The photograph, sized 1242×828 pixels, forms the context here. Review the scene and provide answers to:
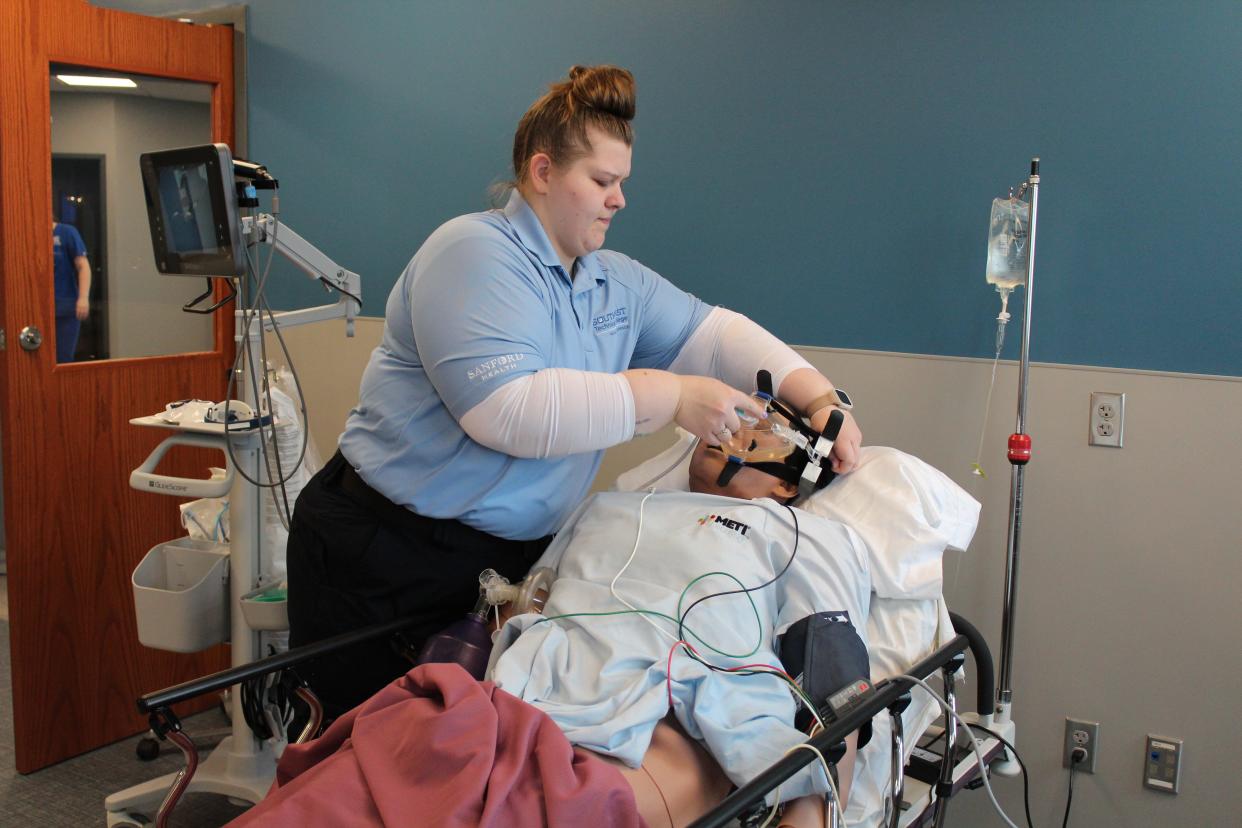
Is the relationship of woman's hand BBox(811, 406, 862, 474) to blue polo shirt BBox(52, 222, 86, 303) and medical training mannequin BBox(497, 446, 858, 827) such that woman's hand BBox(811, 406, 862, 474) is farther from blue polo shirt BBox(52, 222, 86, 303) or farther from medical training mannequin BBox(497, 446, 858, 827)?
blue polo shirt BBox(52, 222, 86, 303)

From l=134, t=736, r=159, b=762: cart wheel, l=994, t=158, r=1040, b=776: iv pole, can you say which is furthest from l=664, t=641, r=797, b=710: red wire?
l=134, t=736, r=159, b=762: cart wheel

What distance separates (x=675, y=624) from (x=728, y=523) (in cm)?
23

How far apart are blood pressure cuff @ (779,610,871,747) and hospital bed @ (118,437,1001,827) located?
0.05 meters

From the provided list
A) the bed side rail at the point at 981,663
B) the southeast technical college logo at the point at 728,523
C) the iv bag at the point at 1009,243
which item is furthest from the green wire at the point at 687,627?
the iv bag at the point at 1009,243

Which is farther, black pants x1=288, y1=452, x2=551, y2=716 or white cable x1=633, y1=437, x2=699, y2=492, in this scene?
white cable x1=633, y1=437, x2=699, y2=492

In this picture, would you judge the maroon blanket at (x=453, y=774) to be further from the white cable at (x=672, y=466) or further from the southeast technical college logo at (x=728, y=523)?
the white cable at (x=672, y=466)

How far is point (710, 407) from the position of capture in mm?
1716

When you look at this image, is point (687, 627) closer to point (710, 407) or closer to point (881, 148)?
point (710, 407)

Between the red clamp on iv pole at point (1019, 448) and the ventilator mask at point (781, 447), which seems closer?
the ventilator mask at point (781, 447)

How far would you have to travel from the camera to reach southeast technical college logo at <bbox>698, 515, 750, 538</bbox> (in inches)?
69.9

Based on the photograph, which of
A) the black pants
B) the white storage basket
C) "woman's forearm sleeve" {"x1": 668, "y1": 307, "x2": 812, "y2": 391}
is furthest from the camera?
the white storage basket

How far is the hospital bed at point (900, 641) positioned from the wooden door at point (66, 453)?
154 centimetres

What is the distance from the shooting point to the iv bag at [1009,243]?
2.23 metres

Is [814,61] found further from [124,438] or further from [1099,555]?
[124,438]
